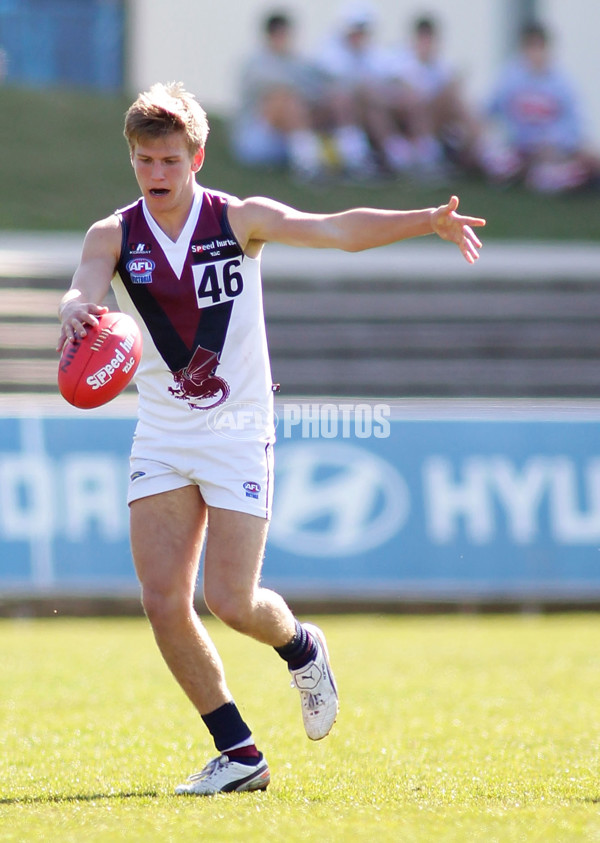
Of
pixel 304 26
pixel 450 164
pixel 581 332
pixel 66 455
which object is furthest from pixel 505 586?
pixel 304 26

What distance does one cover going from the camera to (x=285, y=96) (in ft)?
50.5

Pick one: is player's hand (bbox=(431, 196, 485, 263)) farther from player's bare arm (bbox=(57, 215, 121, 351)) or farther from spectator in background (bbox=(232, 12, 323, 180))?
spectator in background (bbox=(232, 12, 323, 180))

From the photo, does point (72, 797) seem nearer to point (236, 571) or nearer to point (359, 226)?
point (236, 571)

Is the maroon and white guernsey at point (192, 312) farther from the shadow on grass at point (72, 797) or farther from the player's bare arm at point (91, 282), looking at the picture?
the shadow on grass at point (72, 797)

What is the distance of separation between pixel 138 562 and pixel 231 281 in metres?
1.01

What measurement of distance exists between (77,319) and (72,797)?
5.03 ft

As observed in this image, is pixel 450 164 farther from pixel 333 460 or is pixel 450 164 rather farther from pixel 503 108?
pixel 333 460

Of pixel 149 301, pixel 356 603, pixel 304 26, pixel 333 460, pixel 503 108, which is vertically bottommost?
pixel 356 603

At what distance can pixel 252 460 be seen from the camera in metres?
4.80

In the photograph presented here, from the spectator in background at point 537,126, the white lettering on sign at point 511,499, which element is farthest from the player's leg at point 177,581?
the spectator in background at point 537,126

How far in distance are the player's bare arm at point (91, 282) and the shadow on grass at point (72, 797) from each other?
1.43 metres

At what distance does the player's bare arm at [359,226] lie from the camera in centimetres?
456

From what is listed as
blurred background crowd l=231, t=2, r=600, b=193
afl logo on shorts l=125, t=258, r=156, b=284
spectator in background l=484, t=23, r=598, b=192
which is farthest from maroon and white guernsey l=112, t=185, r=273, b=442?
spectator in background l=484, t=23, r=598, b=192

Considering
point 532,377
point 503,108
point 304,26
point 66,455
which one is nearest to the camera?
point 66,455
